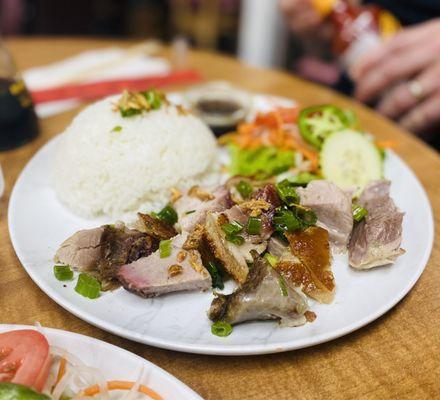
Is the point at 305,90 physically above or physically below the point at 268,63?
above

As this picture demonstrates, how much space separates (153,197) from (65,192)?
0.44m

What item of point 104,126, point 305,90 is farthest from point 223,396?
point 305,90

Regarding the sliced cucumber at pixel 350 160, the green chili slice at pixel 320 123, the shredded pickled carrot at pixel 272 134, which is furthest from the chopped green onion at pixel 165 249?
the green chili slice at pixel 320 123

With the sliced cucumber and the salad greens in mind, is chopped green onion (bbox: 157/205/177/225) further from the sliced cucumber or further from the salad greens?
the sliced cucumber

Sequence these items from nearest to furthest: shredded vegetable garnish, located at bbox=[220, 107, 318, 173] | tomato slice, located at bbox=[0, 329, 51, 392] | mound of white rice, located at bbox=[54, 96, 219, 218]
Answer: tomato slice, located at bbox=[0, 329, 51, 392] → mound of white rice, located at bbox=[54, 96, 219, 218] → shredded vegetable garnish, located at bbox=[220, 107, 318, 173]

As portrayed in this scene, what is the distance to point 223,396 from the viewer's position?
1.56m

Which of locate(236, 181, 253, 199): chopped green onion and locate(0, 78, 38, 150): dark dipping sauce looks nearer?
locate(236, 181, 253, 199): chopped green onion

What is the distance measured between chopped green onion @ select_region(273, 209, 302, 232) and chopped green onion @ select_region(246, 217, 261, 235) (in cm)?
8

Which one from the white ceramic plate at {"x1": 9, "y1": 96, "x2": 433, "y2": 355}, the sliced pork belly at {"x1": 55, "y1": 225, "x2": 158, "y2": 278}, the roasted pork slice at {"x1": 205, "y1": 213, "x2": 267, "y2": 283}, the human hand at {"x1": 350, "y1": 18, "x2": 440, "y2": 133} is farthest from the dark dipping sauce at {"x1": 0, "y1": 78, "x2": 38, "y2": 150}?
the human hand at {"x1": 350, "y1": 18, "x2": 440, "y2": 133}

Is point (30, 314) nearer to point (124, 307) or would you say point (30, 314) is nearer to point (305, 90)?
point (124, 307)

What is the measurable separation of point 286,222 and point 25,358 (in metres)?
1.09

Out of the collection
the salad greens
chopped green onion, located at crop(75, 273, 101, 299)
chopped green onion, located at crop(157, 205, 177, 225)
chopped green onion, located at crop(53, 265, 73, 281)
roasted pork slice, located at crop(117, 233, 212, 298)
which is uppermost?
roasted pork slice, located at crop(117, 233, 212, 298)

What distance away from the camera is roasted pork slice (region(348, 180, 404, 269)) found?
199cm

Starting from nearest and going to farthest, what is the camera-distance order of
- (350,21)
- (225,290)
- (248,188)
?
(225,290)
(248,188)
(350,21)
